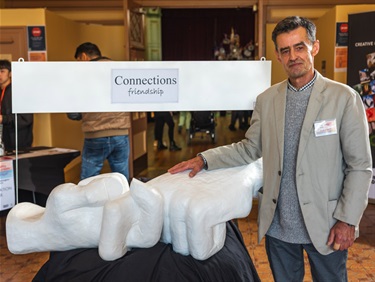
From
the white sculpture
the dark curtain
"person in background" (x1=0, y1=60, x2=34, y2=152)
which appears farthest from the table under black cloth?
the dark curtain

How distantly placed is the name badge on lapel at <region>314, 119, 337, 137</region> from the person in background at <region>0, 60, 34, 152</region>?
289 centimetres

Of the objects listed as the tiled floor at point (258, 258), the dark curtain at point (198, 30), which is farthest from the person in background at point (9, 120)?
the dark curtain at point (198, 30)

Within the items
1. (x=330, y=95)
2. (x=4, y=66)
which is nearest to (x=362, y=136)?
(x=330, y=95)

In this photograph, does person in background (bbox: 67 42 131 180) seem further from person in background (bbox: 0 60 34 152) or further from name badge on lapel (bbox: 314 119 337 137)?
name badge on lapel (bbox: 314 119 337 137)

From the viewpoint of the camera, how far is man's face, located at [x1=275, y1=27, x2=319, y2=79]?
1.64 m

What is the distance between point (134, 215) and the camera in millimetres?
1646

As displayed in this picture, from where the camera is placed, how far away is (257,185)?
189cm

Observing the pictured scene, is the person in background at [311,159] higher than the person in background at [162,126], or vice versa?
the person in background at [311,159]

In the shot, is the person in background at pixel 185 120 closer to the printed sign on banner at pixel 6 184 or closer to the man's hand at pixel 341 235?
the printed sign on banner at pixel 6 184

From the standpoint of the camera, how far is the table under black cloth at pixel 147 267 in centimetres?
161

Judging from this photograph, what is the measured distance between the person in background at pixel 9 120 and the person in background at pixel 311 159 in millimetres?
2522

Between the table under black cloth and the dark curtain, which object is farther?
the dark curtain

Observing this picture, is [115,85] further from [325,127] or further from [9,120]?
[9,120]

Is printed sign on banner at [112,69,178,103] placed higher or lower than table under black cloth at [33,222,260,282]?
higher
